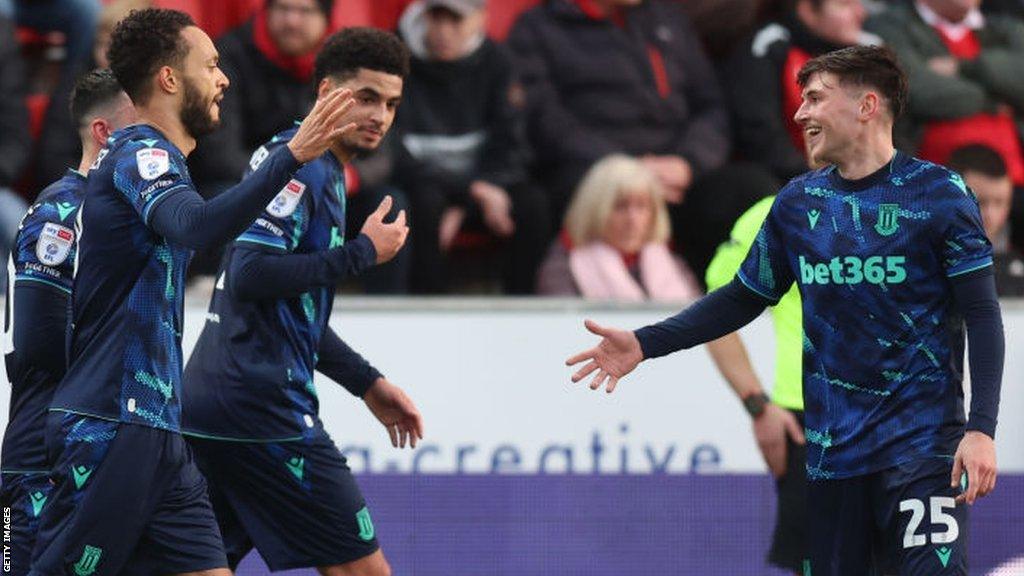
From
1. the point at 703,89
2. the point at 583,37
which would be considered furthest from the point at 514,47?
the point at 703,89

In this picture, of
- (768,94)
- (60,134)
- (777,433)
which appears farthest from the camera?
(768,94)

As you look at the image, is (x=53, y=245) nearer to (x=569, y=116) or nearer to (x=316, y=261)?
(x=316, y=261)

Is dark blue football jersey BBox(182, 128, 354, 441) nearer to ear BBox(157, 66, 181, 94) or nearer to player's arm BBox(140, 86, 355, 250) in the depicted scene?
ear BBox(157, 66, 181, 94)

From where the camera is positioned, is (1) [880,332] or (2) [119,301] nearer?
(2) [119,301]

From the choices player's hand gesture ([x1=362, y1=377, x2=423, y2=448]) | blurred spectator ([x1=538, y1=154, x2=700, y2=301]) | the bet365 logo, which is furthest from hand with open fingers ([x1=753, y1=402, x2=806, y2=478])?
blurred spectator ([x1=538, y1=154, x2=700, y2=301])

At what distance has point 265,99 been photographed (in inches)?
376

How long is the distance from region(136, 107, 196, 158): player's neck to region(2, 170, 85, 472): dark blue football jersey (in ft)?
1.80

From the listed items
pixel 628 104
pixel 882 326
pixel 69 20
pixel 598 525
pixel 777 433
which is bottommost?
pixel 598 525

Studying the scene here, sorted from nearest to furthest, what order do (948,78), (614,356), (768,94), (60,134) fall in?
(614,356)
(60,134)
(768,94)
(948,78)

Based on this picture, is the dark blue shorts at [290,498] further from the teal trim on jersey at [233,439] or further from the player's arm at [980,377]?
Answer: the player's arm at [980,377]

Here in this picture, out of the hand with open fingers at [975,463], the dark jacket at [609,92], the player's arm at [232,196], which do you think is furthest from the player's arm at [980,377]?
the dark jacket at [609,92]

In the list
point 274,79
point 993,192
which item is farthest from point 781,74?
point 274,79

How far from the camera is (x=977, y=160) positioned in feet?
32.2

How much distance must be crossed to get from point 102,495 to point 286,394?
1.13m
